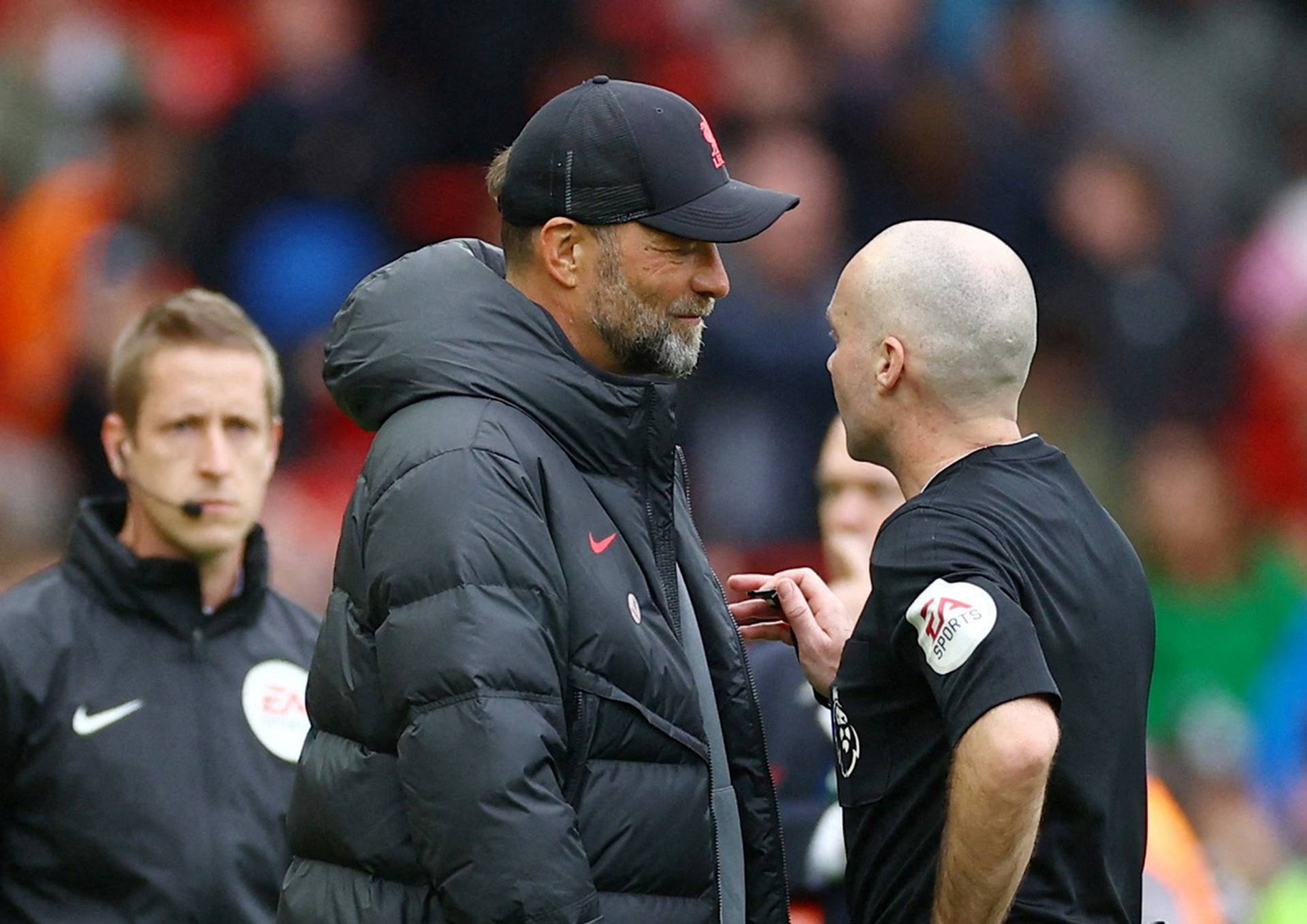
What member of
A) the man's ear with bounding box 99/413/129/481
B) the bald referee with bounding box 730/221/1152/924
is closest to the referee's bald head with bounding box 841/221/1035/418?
the bald referee with bounding box 730/221/1152/924

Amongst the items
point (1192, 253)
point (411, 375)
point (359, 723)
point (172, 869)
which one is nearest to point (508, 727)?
point (359, 723)

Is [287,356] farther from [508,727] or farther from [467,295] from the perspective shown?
[508,727]

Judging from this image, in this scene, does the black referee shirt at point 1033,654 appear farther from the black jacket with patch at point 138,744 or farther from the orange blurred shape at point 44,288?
the orange blurred shape at point 44,288

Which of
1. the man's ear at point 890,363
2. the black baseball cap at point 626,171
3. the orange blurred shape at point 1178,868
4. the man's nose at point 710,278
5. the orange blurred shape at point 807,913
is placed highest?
the black baseball cap at point 626,171

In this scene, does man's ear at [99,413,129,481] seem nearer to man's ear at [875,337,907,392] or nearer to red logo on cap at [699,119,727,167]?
red logo on cap at [699,119,727,167]

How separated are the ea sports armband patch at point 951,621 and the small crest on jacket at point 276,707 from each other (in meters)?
1.59

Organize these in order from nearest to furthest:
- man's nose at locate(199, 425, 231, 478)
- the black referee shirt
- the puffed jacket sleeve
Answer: the puffed jacket sleeve → the black referee shirt → man's nose at locate(199, 425, 231, 478)

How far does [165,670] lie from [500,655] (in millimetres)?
1440

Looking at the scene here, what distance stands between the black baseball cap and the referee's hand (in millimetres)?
604

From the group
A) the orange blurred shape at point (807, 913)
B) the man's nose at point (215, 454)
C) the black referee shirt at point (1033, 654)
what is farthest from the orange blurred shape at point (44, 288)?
the black referee shirt at point (1033, 654)

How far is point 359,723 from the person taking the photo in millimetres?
2799

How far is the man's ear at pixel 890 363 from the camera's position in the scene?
2.96m

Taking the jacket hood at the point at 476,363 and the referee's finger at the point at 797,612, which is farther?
the referee's finger at the point at 797,612

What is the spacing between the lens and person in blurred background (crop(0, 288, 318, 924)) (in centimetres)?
360
